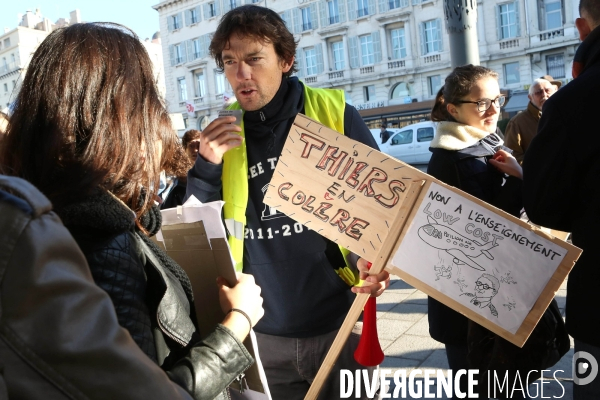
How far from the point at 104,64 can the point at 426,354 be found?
9.78 ft

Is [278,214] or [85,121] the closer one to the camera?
[85,121]

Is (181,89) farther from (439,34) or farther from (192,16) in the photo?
(439,34)

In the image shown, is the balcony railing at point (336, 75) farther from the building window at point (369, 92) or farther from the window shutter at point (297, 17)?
the window shutter at point (297, 17)

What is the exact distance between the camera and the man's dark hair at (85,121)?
105 centimetres

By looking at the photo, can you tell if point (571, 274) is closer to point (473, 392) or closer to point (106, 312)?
point (473, 392)

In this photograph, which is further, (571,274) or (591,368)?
(571,274)

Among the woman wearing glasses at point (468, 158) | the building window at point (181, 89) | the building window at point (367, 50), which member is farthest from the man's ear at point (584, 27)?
the building window at point (181, 89)

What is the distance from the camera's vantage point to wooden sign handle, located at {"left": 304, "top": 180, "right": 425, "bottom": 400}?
1665 mm

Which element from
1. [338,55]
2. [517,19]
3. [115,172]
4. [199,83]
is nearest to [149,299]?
[115,172]

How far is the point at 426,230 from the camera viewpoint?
5.57 feet

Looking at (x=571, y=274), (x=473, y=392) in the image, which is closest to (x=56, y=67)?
(x=571, y=274)

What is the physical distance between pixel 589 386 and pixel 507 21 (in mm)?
30953

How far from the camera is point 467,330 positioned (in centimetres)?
236

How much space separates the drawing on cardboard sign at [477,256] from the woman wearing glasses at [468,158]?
0.63 m
